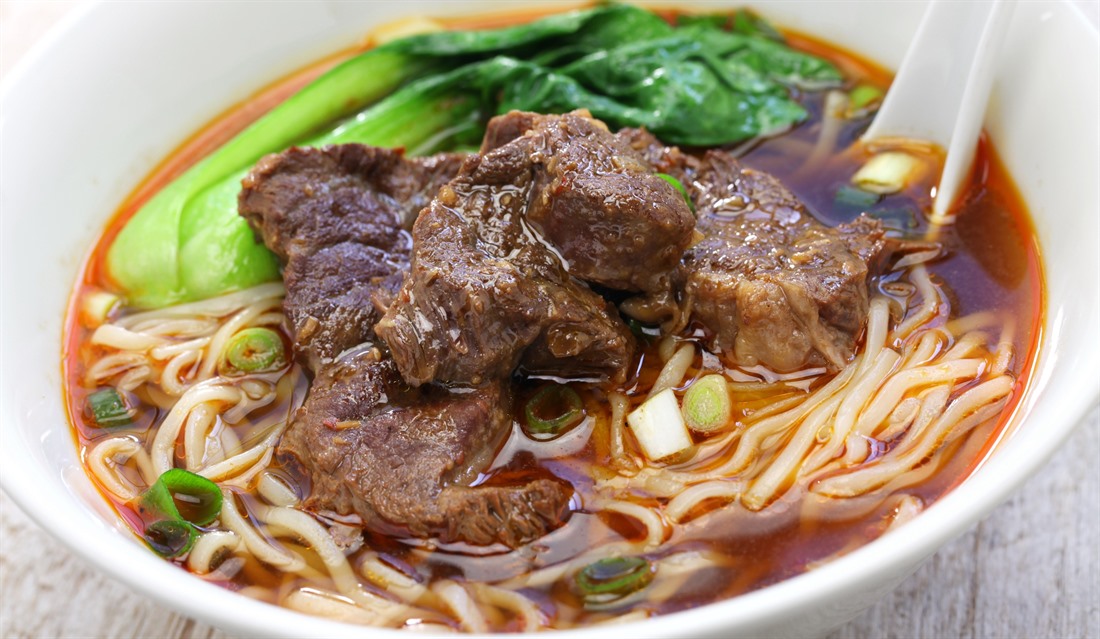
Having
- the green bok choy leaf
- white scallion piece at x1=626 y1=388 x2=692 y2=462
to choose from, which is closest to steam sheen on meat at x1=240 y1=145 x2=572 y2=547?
white scallion piece at x1=626 y1=388 x2=692 y2=462

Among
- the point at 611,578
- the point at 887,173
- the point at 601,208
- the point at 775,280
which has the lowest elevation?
the point at 611,578

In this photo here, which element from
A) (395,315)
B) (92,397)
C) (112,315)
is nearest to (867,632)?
(395,315)

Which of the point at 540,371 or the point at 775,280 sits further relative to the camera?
the point at 540,371

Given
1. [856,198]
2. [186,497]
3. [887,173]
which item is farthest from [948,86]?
[186,497]

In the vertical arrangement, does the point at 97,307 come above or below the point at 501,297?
below

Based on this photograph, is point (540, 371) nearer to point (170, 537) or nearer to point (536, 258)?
point (536, 258)

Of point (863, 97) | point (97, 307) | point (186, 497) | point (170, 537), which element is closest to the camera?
point (170, 537)

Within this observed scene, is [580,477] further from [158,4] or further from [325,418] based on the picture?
[158,4]

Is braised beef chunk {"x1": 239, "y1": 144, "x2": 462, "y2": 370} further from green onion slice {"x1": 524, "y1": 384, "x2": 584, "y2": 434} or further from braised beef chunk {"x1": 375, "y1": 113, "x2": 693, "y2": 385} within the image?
green onion slice {"x1": 524, "y1": 384, "x2": 584, "y2": 434}
